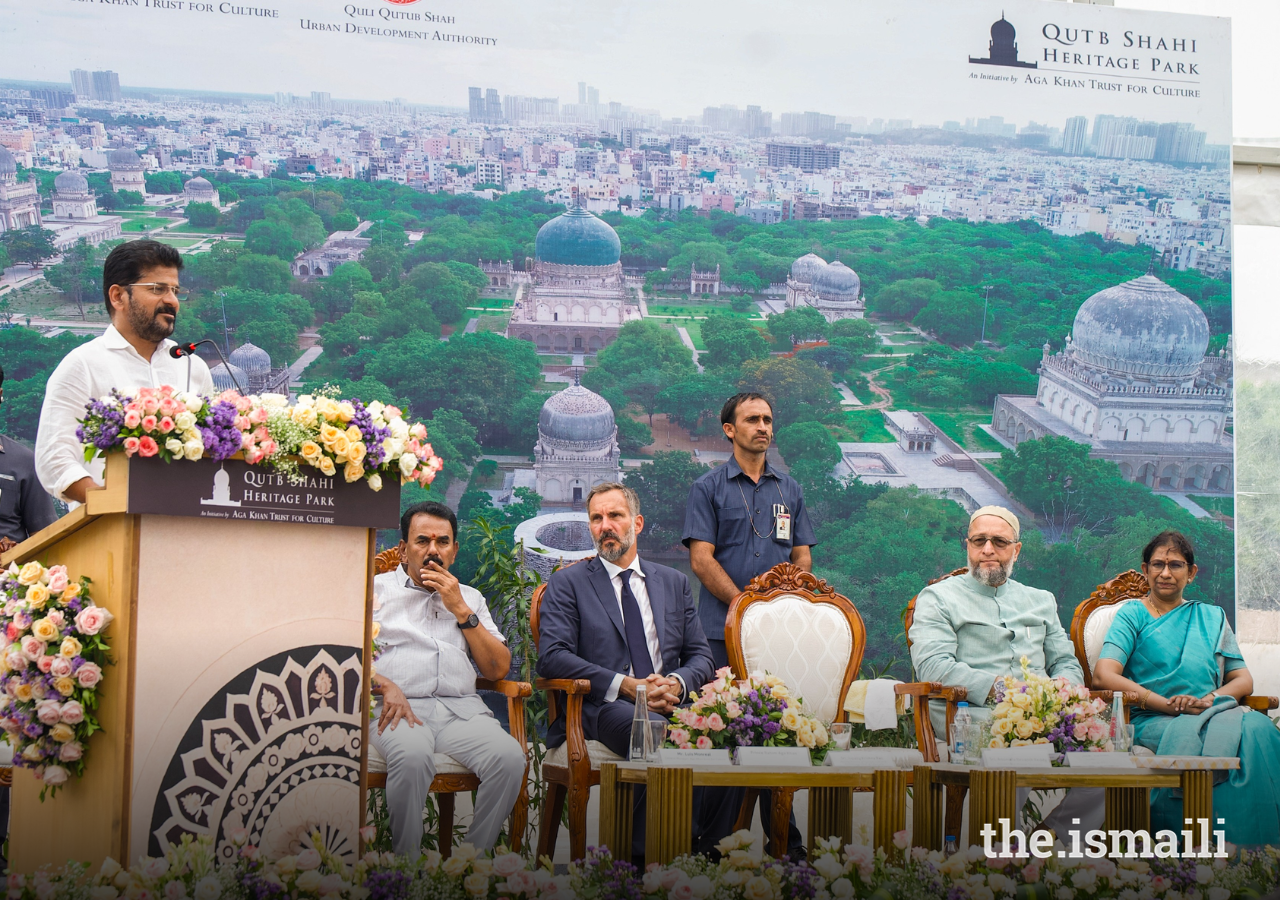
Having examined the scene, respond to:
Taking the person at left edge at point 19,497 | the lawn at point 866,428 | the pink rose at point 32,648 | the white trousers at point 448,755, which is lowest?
the white trousers at point 448,755

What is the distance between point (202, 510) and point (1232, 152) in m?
6.62

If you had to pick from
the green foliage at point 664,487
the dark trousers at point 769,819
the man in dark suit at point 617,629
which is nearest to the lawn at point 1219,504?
the green foliage at point 664,487

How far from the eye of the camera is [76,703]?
7.63 ft

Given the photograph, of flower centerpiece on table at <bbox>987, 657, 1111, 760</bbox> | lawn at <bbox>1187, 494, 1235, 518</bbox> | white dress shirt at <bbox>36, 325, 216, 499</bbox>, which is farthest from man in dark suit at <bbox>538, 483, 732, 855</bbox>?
lawn at <bbox>1187, 494, 1235, 518</bbox>

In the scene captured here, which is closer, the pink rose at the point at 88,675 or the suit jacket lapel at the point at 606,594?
the pink rose at the point at 88,675

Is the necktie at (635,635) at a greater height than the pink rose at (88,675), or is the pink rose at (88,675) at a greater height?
the pink rose at (88,675)

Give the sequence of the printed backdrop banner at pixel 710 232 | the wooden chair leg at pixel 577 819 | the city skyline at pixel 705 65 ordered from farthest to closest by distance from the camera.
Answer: the printed backdrop banner at pixel 710 232
the city skyline at pixel 705 65
the wooden chair leg at pixel 577 819

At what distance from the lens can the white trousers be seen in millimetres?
3225

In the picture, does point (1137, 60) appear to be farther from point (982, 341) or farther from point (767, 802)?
point (767, 802)

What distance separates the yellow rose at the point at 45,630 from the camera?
2344mm

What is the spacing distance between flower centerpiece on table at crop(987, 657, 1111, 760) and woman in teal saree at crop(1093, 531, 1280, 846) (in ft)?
2.34

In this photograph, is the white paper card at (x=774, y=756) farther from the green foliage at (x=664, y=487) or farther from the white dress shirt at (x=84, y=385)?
the green foliage at (x=664, y=487)

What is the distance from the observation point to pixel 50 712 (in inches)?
91.8

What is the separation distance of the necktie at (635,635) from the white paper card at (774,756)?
3.17 feet
